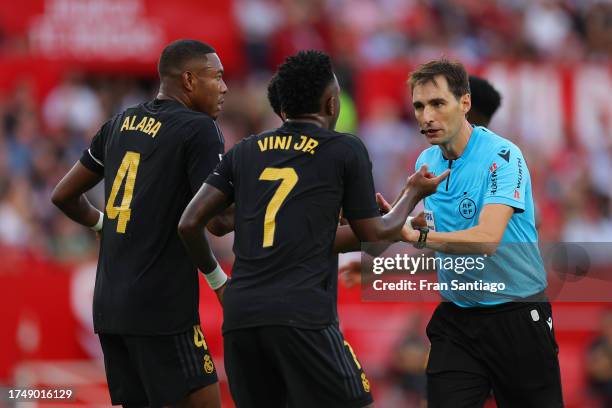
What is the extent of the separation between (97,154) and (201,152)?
0.80m

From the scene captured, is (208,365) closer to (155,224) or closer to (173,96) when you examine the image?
(155,224)

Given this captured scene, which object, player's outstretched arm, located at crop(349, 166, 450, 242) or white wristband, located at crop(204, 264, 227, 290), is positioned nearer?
player's outstretched arm, located at crop(349, 166, 450, 242)

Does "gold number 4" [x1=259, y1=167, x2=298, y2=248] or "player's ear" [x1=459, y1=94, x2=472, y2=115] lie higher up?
"player's ear" [x1=459, y1=94, x2=472, y2=115]

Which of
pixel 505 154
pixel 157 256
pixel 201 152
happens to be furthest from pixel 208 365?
pixel 505 154

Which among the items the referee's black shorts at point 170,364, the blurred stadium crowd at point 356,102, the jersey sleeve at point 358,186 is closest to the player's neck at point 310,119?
the jersey sleeve at point 358,186

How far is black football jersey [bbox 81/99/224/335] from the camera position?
266 inches

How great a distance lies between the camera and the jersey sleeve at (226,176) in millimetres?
6219

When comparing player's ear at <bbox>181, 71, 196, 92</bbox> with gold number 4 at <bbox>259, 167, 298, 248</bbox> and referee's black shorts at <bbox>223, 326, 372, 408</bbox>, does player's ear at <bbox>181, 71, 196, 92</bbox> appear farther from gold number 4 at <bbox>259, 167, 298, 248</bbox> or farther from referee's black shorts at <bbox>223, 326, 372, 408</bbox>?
referee's black shorts at <bbox>223, 326, 372, 408</bbox>

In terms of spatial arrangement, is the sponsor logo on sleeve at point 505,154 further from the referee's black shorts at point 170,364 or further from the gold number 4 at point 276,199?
the referee's black shorts at point 170,364

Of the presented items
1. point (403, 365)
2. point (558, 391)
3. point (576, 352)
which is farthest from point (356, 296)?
point (558, 391)

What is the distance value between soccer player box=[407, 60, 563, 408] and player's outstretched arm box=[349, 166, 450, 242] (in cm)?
68

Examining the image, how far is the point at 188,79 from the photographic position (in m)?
7.06

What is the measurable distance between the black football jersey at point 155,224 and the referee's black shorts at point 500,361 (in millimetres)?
1464

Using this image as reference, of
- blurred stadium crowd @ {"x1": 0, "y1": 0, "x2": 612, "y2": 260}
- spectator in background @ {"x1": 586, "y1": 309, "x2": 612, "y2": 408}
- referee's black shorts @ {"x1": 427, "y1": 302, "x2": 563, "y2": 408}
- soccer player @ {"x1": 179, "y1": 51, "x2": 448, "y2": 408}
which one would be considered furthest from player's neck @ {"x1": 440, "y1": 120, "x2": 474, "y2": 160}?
blurred stadium crowd @ {"x1": 0, "y1": 0, "x2": 612, "y2": 260}
